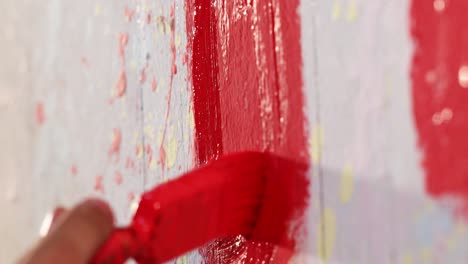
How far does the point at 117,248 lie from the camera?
39cm

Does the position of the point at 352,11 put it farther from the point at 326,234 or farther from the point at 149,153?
the point at 149,153

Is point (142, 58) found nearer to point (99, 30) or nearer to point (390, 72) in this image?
point (99, 30)

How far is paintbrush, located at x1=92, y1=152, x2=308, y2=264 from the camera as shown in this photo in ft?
1.35

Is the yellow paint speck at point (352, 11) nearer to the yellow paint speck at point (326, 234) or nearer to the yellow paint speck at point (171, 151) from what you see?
the yellow paint speck at point (326, 234)

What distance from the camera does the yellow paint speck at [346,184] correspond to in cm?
39

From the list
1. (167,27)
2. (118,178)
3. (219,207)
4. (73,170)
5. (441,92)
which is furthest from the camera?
(73,170)

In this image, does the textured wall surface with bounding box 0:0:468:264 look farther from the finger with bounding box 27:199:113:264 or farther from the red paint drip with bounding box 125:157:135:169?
the finger with bounding box 27:199:113:264

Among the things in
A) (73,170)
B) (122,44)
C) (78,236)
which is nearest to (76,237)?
(78,236)

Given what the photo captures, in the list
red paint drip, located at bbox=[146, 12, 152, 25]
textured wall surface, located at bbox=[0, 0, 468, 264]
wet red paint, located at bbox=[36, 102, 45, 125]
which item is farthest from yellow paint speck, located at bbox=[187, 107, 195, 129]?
wet red paint, located at bbox=[36, 102, 45, 125]

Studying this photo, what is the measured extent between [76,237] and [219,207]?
0.11 meters

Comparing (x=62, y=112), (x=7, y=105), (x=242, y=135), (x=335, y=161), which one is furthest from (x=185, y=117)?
(x=7, y=105)

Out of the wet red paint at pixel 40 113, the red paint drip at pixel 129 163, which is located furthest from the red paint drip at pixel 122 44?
the wet red paint at pixel 40 113

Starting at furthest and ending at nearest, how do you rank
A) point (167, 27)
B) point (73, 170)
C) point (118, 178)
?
point (73, 170) → point (118, 178) → point (167, 27)

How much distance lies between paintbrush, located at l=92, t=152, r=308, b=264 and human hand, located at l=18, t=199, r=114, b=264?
0.04 feet
